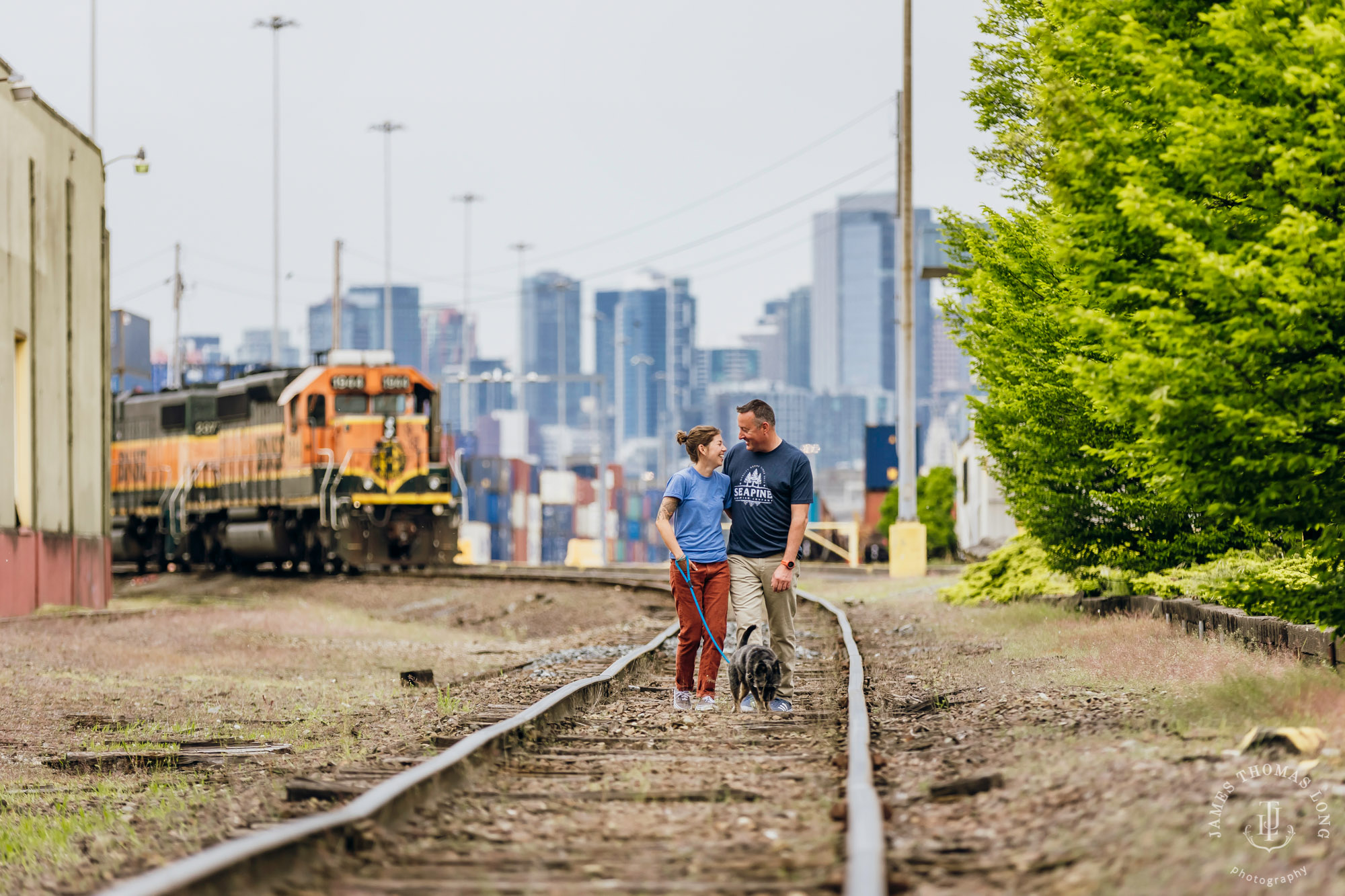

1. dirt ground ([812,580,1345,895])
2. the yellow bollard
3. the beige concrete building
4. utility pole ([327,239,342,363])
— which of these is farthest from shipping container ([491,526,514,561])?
dirt ground ([812,580,1345,895])

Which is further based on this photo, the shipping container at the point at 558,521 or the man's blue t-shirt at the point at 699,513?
the shipping container at the point at 558,521

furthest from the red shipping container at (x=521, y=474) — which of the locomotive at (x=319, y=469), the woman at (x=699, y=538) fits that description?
the woman at (x=699, y=538)

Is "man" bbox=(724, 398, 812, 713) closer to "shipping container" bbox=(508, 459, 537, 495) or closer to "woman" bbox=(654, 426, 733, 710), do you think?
"woman" bbox=(654, 426, 733, 710)

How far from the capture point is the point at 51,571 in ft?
73.2

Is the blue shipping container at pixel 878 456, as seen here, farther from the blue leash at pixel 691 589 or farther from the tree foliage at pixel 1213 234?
the tree foliage at pixel 1213 234

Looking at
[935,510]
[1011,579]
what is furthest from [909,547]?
[935,510]

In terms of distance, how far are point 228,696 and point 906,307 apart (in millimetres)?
19493

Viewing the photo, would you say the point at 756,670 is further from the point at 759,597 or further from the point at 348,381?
the point at 348,381

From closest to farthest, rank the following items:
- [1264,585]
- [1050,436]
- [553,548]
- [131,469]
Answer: [1264,585]
[1050,436]
[131,469]
[553,548]

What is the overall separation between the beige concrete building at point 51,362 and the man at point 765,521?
556 inches

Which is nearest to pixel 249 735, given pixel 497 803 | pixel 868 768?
pixel 497 803

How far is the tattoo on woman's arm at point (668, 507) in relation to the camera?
935 centimetres

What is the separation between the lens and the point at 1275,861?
4738mm

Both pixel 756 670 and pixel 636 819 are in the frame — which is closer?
pixel 636 819
